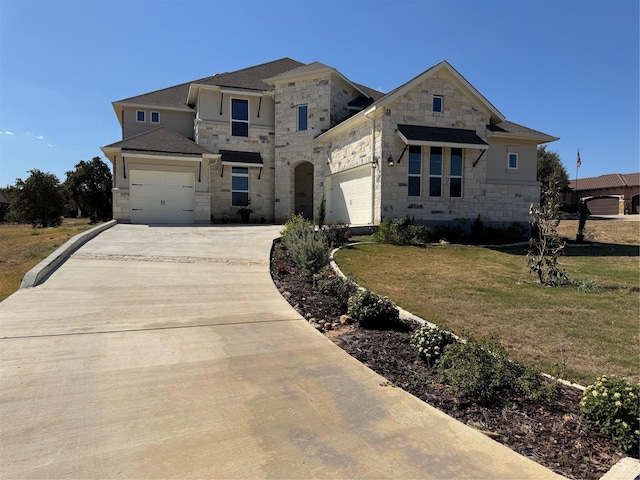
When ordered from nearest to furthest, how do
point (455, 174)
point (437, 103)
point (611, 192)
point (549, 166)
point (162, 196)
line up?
point (437, 103) → point (455, 174) → point (162, 196) → point (549, 166) → point (611, 192)

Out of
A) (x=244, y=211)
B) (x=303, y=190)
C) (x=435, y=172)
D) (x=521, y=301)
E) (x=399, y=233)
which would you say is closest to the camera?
(x=521, y=301)

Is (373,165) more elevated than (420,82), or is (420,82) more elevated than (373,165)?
(420,82)

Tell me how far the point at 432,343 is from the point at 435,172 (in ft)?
46.4

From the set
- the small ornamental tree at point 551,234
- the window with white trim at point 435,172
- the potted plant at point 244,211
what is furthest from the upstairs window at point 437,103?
the potted plant at point 244,211

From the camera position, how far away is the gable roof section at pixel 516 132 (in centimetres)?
1898

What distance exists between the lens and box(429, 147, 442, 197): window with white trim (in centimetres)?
1723

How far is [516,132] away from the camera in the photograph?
759 inches

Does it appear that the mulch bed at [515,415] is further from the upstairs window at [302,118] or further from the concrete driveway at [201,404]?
the upstairs window at [302,118]

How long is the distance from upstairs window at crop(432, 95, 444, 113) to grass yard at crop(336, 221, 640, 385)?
697 centimetres

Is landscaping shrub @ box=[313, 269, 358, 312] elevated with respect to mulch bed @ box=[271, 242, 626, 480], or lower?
elevated

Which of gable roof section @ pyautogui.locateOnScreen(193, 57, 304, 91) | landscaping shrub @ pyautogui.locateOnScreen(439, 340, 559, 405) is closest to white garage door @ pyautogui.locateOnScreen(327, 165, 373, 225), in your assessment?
gable roof section @ pyautogui.locateOnScreen(193, 57, 304, 91)

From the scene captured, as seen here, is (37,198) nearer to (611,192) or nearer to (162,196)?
(162,196)

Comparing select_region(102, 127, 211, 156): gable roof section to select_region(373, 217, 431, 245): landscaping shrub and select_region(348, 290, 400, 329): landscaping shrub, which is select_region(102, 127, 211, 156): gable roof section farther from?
select_region(348, 290, 400, 329): landscaping shrub

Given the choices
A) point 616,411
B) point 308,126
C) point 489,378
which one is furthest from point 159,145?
point 616,411
